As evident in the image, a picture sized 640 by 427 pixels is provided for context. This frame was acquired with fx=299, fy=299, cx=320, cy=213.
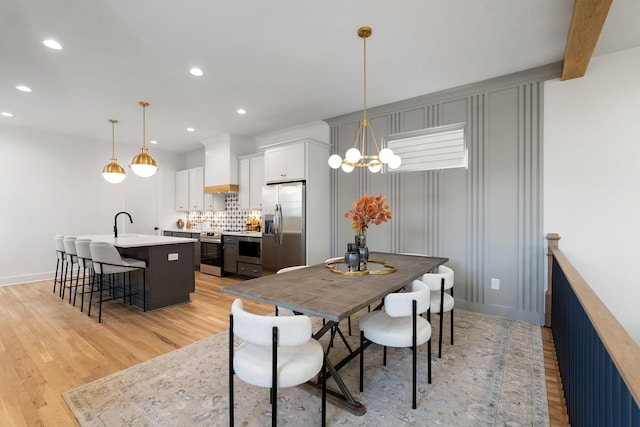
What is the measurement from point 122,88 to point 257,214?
3103 millimetres

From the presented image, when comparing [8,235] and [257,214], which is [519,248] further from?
[8,235]

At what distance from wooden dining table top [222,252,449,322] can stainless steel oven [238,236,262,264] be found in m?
2.71

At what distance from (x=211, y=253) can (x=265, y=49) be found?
423 centimetres

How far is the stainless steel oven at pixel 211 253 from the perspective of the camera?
5773 mm

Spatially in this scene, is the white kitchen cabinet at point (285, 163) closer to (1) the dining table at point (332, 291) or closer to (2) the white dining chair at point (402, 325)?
(1) the dining table at point (332, 291)

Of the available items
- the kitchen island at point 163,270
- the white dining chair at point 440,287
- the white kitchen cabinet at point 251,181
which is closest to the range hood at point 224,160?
the white kitchen cabinet at point 251,181

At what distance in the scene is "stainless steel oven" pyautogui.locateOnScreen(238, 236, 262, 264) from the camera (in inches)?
205

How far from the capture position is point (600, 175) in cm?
300

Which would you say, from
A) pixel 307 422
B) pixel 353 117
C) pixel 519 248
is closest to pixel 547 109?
pixel 519 248

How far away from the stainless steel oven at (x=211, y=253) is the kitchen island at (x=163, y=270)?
1611mm

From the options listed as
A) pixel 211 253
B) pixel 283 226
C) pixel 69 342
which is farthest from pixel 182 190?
pixel 69 342

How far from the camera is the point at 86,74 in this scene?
3.30 m

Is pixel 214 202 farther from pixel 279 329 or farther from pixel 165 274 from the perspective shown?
pixel 279 329

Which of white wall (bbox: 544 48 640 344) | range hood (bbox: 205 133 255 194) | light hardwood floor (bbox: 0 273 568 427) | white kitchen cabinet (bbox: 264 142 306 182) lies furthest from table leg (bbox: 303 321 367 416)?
range hood (bbox: 205 133 255 194)
